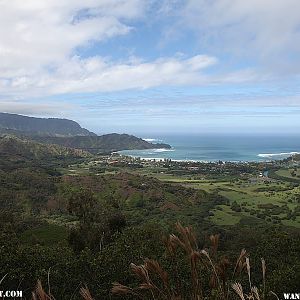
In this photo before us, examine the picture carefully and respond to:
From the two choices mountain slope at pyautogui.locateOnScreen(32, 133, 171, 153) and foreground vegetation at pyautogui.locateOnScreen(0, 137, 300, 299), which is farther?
mountain slope at pyautogui.locateOnScreen(32, 133, 171, 153)

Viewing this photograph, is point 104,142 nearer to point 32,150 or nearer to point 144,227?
point 32,150

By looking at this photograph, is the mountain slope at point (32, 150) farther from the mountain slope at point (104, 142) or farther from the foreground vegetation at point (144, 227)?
the mountain slope at point (104, 142)

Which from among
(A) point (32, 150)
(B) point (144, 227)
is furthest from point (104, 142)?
(B) point (144, 227)

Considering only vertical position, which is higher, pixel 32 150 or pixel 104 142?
pixel 104 142

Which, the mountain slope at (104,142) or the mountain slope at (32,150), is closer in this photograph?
the mountain slope at (32,150)

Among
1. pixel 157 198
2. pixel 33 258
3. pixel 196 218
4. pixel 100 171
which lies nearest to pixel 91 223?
pixel 33 258

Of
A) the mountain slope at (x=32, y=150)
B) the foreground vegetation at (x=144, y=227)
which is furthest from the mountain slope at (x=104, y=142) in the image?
the foreground vegetation at (x=144, y=227)

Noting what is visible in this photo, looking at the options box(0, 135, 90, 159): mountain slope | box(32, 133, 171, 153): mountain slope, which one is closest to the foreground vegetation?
box(0, 135, 90, 159): mountain slope

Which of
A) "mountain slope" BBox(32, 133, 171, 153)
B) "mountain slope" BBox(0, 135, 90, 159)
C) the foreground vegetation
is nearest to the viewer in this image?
the foreground vegetation

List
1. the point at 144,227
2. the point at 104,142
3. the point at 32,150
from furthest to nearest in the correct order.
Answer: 1. the point at 104,142
2. the point at 32,150
3. the point at 144,227

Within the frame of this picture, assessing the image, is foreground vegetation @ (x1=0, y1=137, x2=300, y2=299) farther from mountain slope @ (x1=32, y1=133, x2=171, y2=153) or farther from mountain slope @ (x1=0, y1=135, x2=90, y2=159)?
mountain slope @ (x1=32, y1=133, x2=171, y2=153)

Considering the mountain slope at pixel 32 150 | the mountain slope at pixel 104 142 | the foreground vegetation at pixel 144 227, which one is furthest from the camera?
the mountain slope at pixel 104 142

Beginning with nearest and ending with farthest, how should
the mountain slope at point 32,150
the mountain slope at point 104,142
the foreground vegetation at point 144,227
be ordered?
the foreground vegetation at point 144,227
the mountain slope at point 32,150
the mountain slope at point 104,142

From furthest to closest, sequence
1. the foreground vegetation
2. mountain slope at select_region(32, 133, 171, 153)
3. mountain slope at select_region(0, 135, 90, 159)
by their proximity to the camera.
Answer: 1. mountain slope at select_region(32, 133, 171, 153)
2. mountain slope at select_region(0, 135, 90, 159)
3. the foreground vegetation
